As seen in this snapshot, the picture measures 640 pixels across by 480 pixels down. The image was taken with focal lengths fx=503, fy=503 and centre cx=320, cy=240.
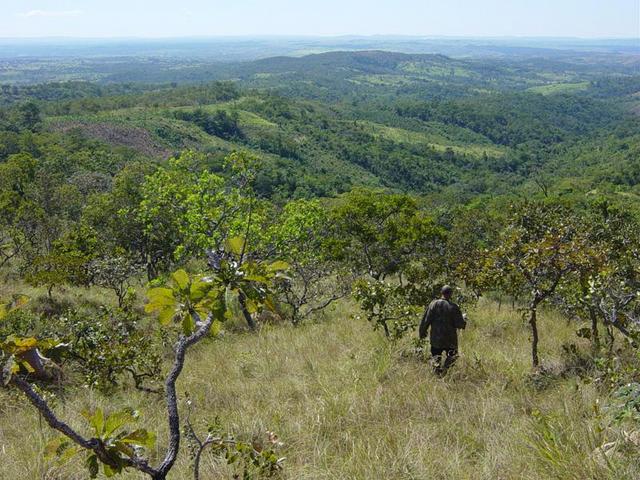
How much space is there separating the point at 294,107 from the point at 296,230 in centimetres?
14223

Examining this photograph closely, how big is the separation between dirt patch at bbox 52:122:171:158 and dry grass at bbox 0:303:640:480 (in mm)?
85668

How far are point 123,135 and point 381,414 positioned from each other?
319 feet

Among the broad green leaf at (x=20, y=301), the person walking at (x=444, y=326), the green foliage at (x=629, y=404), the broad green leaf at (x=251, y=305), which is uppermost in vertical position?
the broad green leaf at (x=20, y=301)

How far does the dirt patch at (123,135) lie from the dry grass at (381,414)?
8567cm

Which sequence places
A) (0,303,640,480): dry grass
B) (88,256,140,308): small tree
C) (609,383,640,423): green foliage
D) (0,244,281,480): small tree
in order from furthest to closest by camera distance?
(88,256,140,308): small tree → (0,303,640,480): dry grass → (609,383,640,423): green foliage → (0,244,281,480): small tree

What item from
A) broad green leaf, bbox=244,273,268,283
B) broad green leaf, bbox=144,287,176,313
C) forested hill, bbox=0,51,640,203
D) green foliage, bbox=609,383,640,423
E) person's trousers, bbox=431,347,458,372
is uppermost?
broad green leaf, bbox=244,273,268,283

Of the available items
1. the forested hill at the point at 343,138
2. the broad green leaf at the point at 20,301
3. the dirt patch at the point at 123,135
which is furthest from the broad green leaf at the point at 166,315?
the dirt patch at the point at 123,135

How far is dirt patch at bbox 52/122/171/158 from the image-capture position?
Result: 88.2m

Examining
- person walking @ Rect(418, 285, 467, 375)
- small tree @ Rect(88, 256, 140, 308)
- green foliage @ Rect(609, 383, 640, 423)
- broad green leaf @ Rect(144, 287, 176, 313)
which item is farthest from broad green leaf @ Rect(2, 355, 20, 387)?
small tree @ Rect(88, 256, 140, 308)

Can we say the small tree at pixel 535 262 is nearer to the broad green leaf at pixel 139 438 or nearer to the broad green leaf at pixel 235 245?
the broad green leaf at pixel 235 245

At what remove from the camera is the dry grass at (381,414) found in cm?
342

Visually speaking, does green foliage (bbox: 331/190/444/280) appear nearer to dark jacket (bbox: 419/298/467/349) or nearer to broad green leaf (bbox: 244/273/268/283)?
dark jacket (bbox: 419/298/467/349)

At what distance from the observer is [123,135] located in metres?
92.2

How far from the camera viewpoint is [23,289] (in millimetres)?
14680
